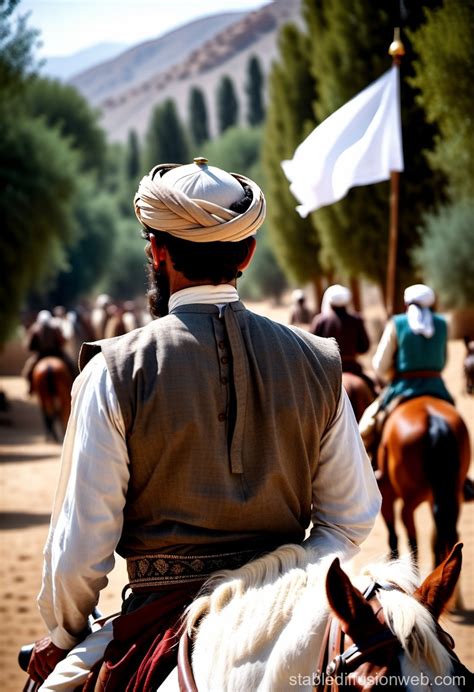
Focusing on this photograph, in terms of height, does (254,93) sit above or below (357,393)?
below

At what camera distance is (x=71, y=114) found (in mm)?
63906

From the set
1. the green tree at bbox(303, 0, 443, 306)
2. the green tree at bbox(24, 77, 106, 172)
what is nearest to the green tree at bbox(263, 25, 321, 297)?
the green tree at bbox(303, 0, 443, 306)

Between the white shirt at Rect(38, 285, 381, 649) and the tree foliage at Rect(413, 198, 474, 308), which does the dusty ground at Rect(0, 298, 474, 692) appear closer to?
the white shirt at Rect(38, 285, 381, 649)

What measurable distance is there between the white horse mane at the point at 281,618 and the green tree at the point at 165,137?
3419 inches

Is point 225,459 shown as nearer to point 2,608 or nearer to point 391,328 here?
point 391,328

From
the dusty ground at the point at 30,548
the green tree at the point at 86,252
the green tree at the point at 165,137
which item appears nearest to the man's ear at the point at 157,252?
the dusty ground at the point at 30,548

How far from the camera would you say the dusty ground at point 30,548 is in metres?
6.77

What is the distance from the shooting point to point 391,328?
24.4ft

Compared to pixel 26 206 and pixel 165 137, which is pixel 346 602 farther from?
pixel 165 137

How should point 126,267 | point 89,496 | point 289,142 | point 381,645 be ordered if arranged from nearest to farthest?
point 381,645
point 89,496
point 289,142
point 126,267

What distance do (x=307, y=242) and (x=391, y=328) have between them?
24.7 m

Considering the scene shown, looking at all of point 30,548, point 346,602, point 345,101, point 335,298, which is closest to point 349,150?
point 335,298

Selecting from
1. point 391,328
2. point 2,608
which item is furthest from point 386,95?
point 2,608

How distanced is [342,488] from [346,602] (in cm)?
73
